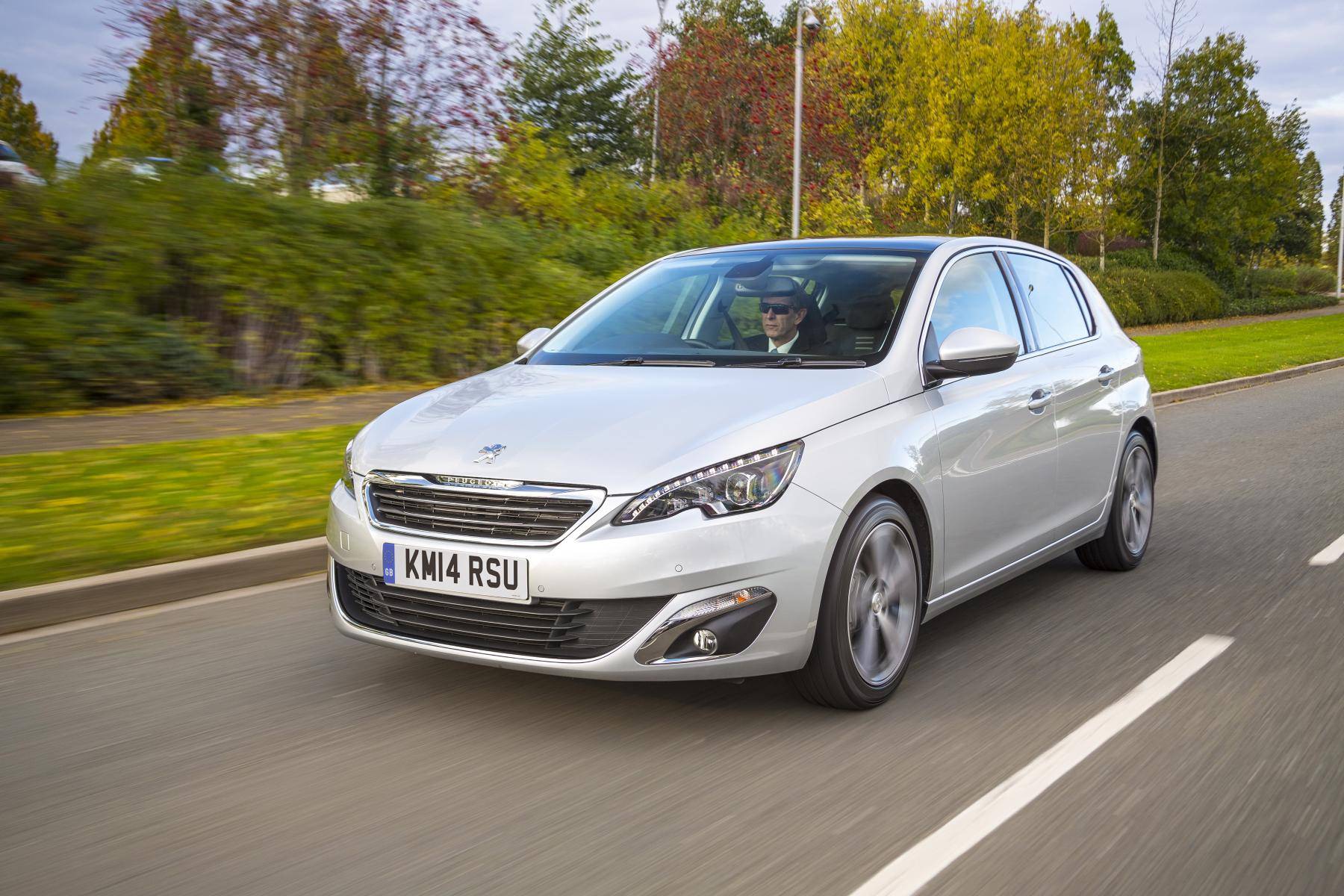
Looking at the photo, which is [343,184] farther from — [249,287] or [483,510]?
[483,510]

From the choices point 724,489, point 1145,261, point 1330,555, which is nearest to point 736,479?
point 724,489

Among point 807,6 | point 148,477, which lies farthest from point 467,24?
point 807,6

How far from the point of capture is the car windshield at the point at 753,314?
15.8ft

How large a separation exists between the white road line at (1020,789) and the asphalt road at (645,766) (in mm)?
41

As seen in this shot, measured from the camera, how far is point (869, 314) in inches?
193

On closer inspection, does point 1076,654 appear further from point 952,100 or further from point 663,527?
point 952,100

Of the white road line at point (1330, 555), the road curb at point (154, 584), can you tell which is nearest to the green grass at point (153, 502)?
the road curb at point (154, 584)

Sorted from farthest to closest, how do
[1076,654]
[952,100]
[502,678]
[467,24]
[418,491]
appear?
[952,100]
[467,24]
[1076,654]
[502,678]
[418,491]

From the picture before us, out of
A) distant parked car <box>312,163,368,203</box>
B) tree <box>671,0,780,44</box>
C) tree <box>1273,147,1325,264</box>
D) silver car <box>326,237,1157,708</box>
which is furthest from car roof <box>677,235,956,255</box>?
tree <box>1273,147,1325,264</box>

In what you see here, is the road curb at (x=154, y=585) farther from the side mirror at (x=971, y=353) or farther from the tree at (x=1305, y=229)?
the tree at (x=1305, y=229)

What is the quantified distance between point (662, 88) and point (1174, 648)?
25622 millimetres

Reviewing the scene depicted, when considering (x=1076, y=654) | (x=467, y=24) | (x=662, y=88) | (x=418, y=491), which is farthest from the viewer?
(x=662, y=88)

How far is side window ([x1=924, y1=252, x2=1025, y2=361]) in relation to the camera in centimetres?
493

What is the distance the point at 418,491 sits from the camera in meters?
4.00
